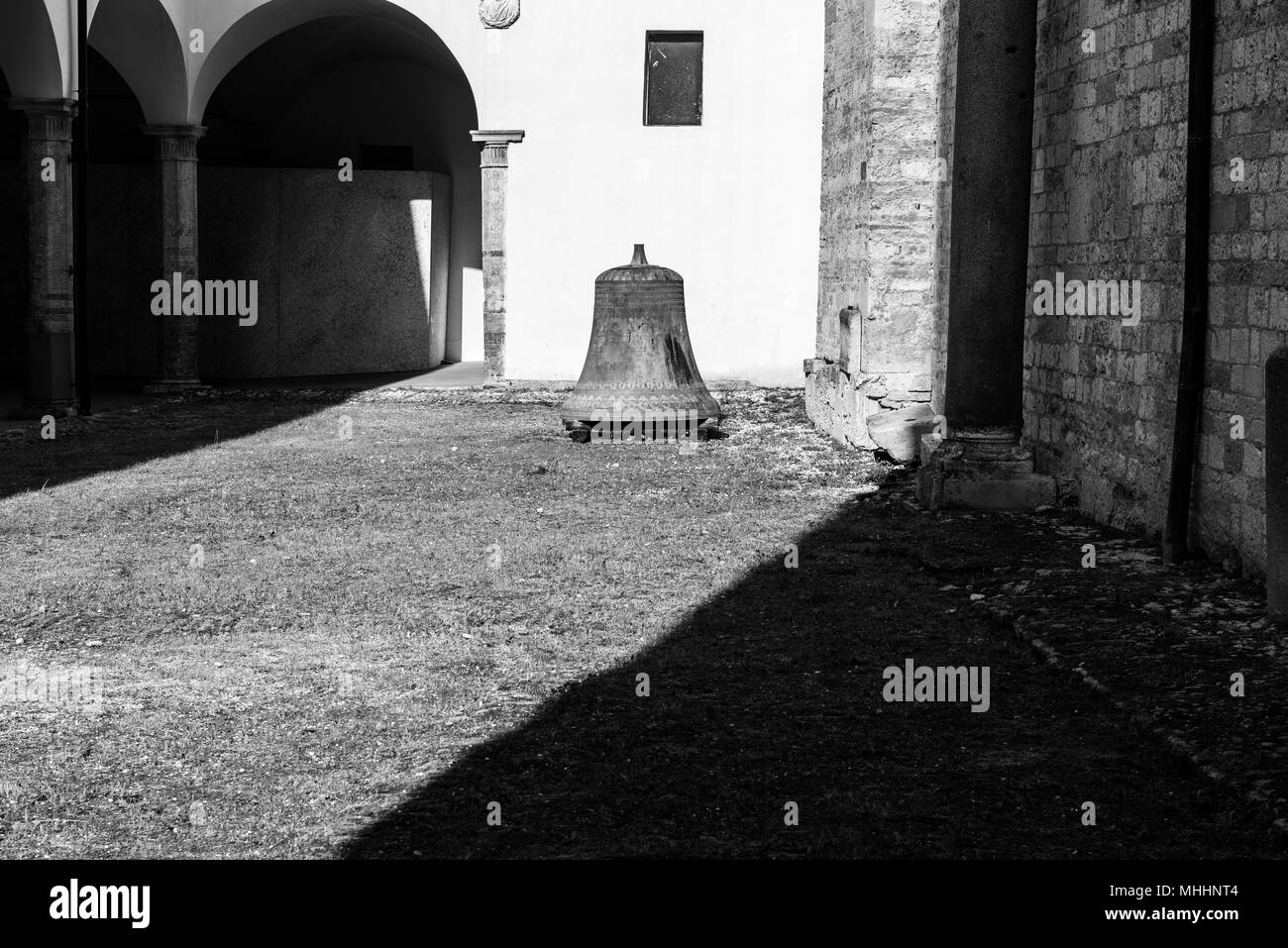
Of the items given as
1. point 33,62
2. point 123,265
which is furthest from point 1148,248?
point 123,265

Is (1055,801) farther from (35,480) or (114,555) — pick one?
(35,480)

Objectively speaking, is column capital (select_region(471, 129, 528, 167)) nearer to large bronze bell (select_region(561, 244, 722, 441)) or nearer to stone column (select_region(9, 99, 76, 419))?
stone column (select_region(9, 99, 76, 419))

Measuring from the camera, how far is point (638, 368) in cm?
1192

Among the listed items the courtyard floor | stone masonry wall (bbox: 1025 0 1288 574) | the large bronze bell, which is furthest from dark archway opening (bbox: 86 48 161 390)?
stone masonry wall (bbox: 1025 0 1288 574)

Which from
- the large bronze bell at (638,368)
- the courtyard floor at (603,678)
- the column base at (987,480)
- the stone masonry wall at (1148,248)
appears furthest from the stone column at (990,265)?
the large bronze bell at (638,368)

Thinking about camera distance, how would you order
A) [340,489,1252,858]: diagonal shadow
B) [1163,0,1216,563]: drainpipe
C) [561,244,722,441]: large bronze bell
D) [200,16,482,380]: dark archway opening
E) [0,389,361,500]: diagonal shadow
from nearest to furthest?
1. [340,489,1252,858]: diagonal shadow
2. [1163,0,1216,563]: drainpipe
3. [0,389,361,500]: diagonal shadow
4. [561,244,722,441]: large bronze bell
5. [200,16,482,380]: dark archway opening

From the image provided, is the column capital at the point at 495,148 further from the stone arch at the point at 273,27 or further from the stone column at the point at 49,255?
the stone column at the point at 49,255

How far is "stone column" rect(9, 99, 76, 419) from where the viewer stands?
515 inches

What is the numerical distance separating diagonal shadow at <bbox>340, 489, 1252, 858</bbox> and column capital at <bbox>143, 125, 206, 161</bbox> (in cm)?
1085

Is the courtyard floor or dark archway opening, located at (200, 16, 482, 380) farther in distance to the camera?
dark archway opening, located at (200, 16, 482, 380)

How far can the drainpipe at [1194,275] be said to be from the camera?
275 inches

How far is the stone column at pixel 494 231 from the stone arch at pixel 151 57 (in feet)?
9.37

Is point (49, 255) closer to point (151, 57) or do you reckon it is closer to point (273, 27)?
point (151, 57)

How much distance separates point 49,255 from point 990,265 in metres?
8.02
